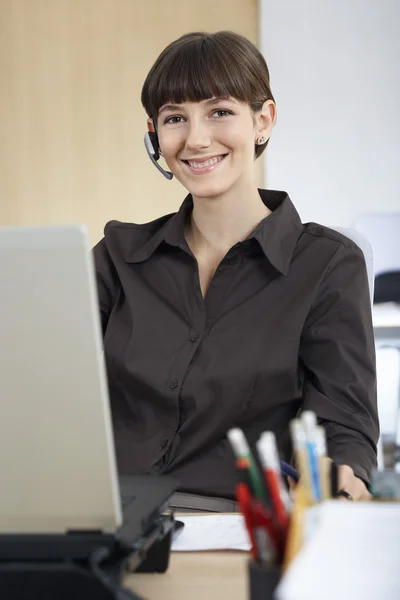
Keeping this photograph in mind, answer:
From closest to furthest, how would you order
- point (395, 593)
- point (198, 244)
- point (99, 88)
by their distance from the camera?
point (395, 593) → point (198, 244) → point (99, 88)

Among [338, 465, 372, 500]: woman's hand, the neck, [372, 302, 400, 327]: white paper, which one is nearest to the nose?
the neck

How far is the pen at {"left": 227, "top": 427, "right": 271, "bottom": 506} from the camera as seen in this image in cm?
64

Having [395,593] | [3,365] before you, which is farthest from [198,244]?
[395,593]

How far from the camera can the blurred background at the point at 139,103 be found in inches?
181

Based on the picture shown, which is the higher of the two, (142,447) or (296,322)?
(296,322)

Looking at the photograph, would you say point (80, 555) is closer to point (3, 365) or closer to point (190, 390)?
point (3, 365)

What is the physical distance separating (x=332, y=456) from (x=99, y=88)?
3673mm

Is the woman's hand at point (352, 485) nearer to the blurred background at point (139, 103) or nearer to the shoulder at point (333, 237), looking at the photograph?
the shoulder at point (333, 237)

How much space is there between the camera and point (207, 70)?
1484mm

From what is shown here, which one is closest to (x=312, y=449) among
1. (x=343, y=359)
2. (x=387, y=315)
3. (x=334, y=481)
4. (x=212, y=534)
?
(x=334, y=481)

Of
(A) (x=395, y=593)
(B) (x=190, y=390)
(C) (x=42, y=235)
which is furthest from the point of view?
(B) (x=190, y=390)

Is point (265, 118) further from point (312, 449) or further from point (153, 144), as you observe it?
point (312, 449)

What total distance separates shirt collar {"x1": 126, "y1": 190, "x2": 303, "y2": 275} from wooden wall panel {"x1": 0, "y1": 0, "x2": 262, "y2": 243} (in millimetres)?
2940

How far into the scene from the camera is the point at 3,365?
0.77 metres
